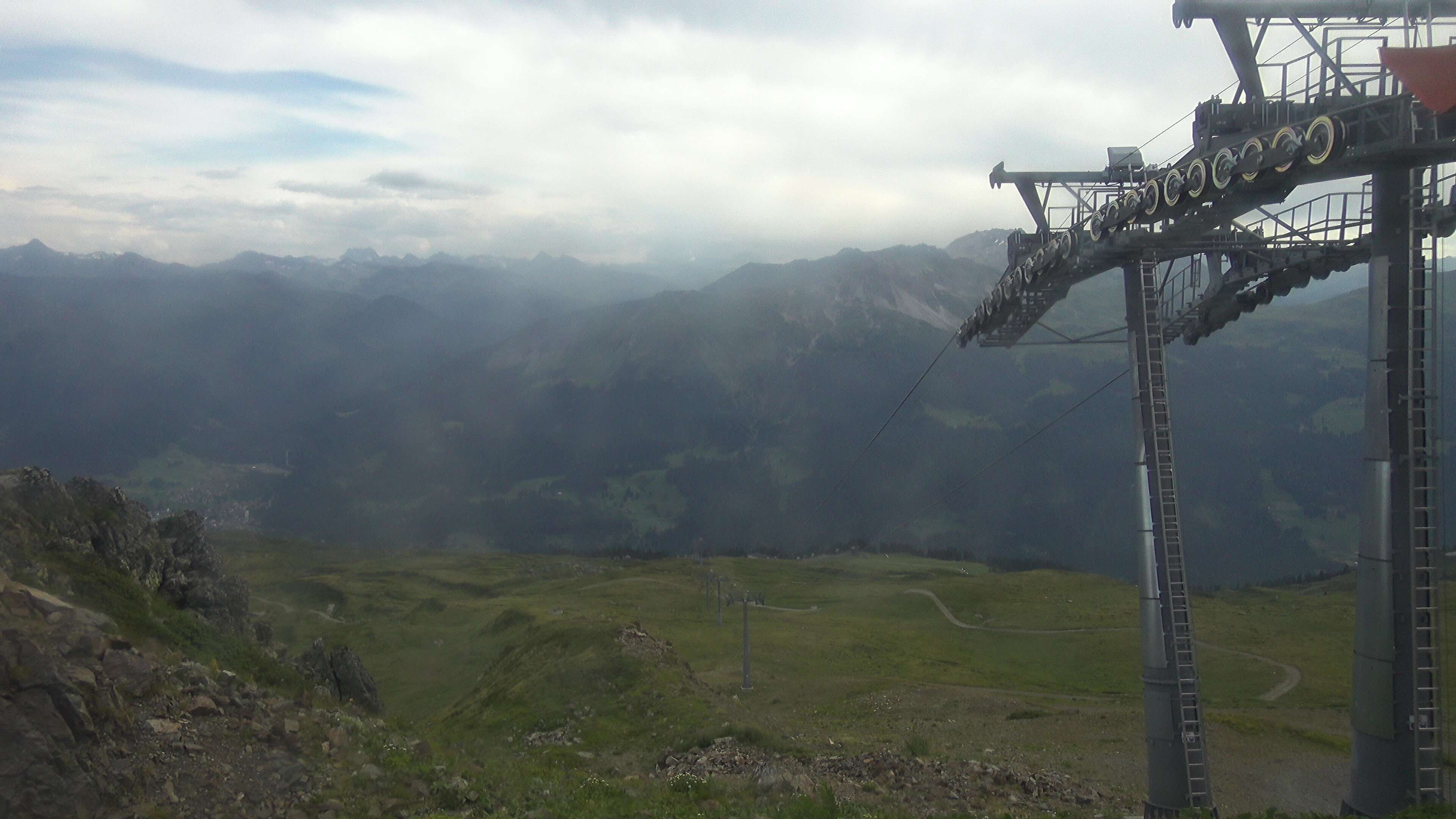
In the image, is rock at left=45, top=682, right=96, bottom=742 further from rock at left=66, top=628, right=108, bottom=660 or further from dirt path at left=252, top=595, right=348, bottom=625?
dirt path at left=252, top=595, right=348, bottom=625

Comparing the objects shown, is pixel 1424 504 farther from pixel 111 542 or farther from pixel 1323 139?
pixel 111 542

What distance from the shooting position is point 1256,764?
28.2 metres

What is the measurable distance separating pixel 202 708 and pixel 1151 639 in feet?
62.4

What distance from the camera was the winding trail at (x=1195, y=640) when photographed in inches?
2154

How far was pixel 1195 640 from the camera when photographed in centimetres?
3925

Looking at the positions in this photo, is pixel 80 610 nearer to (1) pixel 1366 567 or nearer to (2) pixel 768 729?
(2) pixel 768 729

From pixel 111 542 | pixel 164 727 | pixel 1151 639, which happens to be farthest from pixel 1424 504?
pixel 111 542

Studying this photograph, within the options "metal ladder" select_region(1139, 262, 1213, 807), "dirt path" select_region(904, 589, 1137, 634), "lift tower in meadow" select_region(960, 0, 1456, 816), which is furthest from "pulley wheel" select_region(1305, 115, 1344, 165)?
"dirt path" select_region(904, 589, 1137, 634)

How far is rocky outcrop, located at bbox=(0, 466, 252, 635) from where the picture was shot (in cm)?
2336

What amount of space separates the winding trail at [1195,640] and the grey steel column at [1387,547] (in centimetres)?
2678

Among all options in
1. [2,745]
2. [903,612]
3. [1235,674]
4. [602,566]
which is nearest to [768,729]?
[2,745]

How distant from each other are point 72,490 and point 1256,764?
3877cm

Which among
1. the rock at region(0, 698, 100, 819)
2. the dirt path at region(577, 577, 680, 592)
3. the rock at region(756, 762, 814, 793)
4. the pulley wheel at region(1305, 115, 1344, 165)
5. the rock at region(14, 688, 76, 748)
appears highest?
the pulley wheel at region(1305, 115, 1344, 165)

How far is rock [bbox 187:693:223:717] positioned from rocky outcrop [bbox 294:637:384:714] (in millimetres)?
12690
